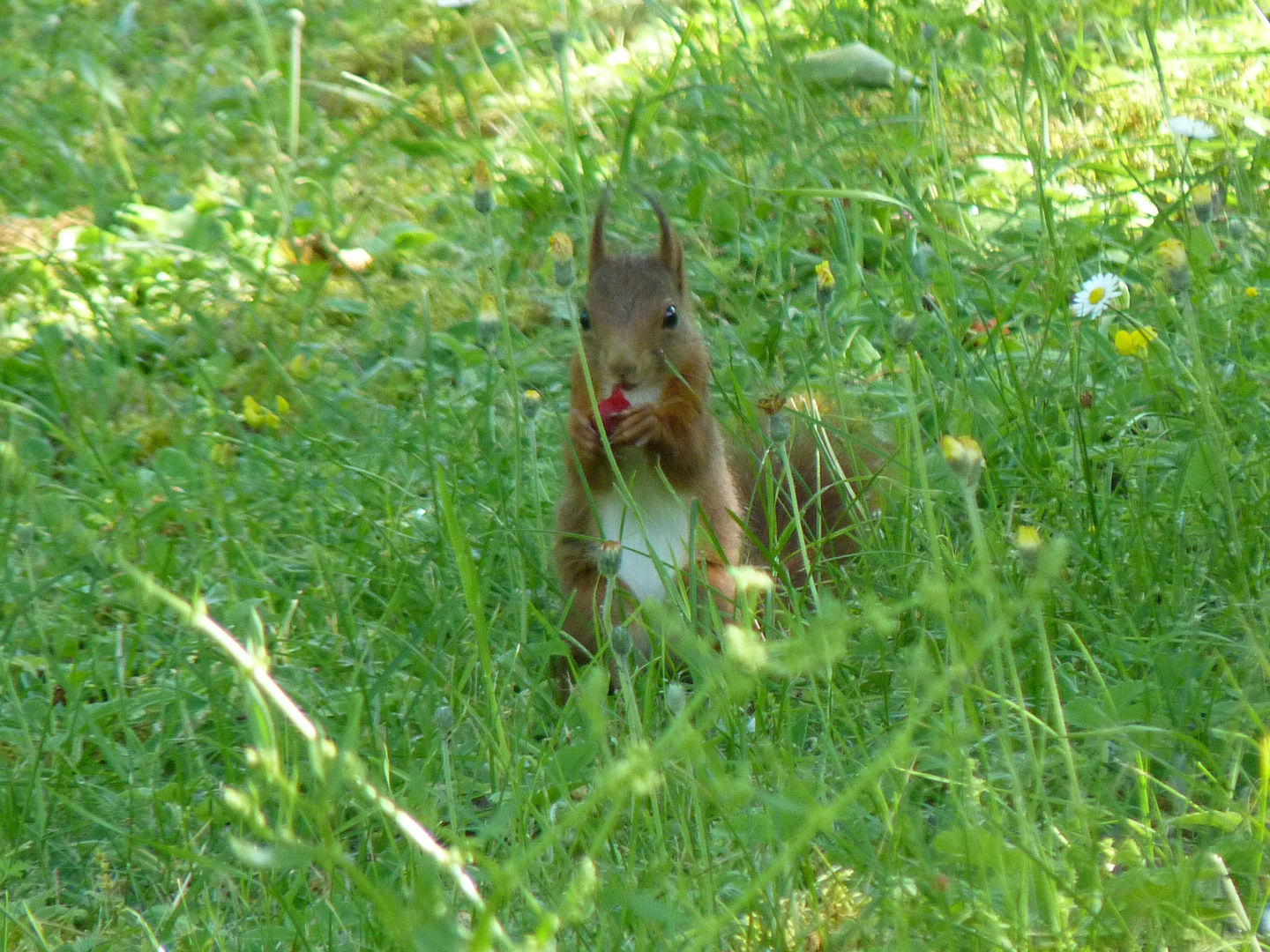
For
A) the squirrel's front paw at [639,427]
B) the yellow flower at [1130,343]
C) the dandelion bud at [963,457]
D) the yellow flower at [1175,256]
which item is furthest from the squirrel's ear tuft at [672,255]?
the dandelion bud at [963,457]

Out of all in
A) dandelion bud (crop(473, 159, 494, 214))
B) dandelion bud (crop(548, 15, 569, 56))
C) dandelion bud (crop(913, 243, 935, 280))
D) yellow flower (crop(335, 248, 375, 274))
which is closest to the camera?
Result: dandelion bud (crop(473, 159, 494, 214))

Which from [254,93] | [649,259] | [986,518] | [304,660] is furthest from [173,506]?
[254,93]

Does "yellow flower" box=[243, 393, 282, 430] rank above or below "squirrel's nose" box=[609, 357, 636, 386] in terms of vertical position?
below

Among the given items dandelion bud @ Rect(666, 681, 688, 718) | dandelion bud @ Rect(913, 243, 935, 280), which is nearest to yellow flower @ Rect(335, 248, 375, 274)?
dandelion bud @ Rect(913, 243, 935, 280)

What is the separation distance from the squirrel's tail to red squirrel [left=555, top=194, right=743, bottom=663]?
78mm

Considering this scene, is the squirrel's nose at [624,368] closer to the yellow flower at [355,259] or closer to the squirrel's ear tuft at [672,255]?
the squirrel's ear tuft at [672,255]

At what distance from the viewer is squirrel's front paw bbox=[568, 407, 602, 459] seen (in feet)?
8.05

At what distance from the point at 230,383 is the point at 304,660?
4.80 feet

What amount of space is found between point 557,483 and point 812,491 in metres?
0.53

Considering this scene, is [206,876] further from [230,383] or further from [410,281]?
[410,281]

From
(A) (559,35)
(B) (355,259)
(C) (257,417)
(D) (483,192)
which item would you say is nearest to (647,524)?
(D) (483,192)

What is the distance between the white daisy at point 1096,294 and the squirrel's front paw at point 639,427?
82 centimetres

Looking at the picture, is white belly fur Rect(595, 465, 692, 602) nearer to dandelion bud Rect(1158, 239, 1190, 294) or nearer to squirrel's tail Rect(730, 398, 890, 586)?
squirrel's tail Rect(730, 398, 890, 586)

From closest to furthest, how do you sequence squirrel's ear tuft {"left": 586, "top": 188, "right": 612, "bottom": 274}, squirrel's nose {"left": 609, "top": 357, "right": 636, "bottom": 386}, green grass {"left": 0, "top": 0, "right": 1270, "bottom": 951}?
green grass {"left": 0, "top": 0, "right": 1270, "bottom": 951}, squirrel's nose {"left": 609, "top": 357, "right": 636, "bottom": 386}, squirrel's ear tuft {"left": 586, "top": 188, "right": 612, "bottom": 274}
